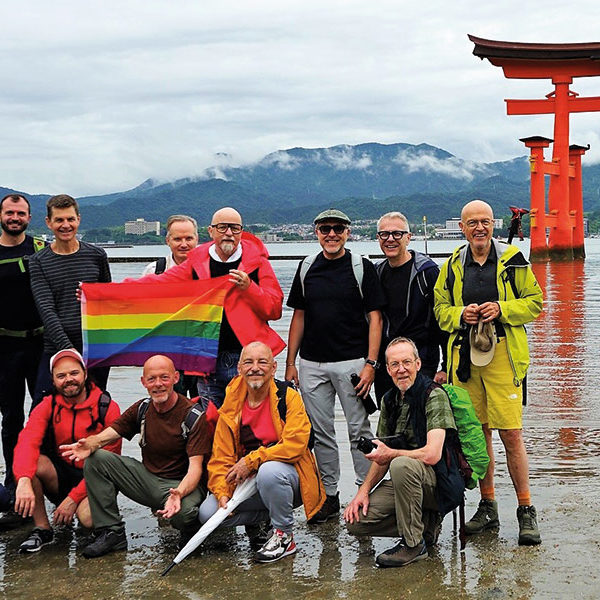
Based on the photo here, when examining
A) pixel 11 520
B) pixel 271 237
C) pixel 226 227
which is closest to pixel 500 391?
pixel 226 227

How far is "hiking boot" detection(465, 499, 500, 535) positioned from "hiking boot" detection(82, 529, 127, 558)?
1.97 metres

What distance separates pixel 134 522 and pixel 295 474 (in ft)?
3.93

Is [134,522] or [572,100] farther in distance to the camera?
[572,100]

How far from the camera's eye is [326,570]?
4465 millimetres

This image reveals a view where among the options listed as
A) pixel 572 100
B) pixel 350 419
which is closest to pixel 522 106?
pixel 572 100

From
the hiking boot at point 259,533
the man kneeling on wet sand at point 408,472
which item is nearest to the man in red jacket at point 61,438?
the hiking boot at point 259,533

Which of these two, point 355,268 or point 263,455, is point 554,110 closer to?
point 355,268

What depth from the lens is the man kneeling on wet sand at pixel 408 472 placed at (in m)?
4.54

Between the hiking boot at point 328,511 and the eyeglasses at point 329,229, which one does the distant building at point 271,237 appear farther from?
the hiking boot at point 328,511

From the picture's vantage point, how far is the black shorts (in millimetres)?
5230

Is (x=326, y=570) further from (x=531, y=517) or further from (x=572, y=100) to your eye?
(x=572, y=100)

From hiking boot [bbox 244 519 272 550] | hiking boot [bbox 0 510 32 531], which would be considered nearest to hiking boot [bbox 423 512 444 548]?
hiking boot [bbox 244 519 272 550]

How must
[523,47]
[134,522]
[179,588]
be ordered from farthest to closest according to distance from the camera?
[523,47] → [134,522] → [179,588]

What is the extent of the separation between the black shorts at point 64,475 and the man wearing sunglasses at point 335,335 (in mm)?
1513
